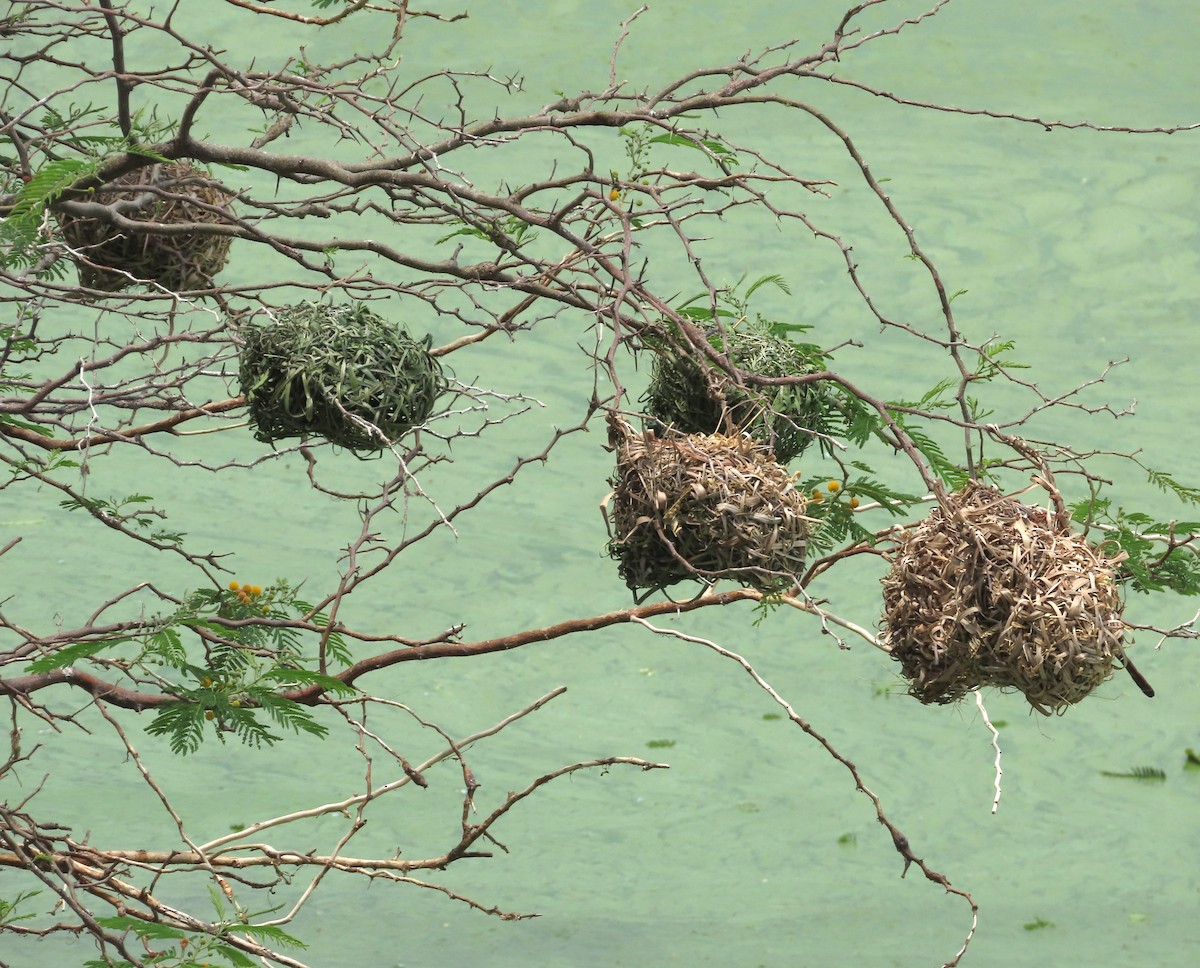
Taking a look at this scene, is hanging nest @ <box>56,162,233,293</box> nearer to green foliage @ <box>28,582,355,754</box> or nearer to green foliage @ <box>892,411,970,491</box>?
green foliage @ <box>28,582,355,754</box>

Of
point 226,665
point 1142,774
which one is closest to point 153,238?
point 226,665

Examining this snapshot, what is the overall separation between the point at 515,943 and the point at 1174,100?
4.05 metres

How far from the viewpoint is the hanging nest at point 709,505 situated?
1.84 meters

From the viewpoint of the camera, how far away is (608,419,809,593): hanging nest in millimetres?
1839

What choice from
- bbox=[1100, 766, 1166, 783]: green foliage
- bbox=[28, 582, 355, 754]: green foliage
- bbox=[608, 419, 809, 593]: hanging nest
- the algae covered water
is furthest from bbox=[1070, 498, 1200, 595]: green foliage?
bbox=[1100, 766, 1166, 783]: green foliage

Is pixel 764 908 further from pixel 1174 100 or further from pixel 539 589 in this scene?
pixel 1174 100

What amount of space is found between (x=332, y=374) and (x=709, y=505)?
461 millimetres

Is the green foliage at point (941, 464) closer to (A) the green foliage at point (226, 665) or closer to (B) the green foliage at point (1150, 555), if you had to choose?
(B) the green foliage at point (1150, 555)

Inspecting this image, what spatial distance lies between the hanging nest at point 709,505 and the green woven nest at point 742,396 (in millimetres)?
137

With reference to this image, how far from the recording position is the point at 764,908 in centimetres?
475

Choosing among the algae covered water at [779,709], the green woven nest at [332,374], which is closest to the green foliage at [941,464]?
A: the green woven nest at [332,374]

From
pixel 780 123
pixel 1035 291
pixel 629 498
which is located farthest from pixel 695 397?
pixel 780 123

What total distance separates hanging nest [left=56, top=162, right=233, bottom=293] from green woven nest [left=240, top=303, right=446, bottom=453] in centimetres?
25

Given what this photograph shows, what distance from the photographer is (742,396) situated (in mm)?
2039
